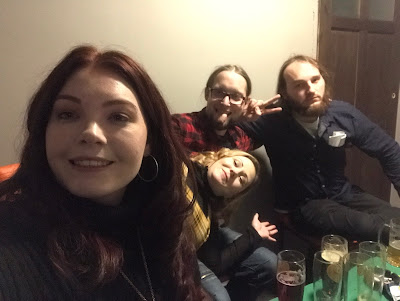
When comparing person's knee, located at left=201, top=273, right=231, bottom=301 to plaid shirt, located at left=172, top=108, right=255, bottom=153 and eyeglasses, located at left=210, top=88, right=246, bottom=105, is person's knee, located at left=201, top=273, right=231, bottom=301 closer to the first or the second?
plaid shirt, located at left=172, top=108, right=255, bottom=153

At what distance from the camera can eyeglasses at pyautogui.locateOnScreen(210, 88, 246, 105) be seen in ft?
5.89

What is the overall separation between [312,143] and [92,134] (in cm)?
152

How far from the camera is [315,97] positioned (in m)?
2.01

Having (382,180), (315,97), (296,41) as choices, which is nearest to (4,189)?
(315,97)

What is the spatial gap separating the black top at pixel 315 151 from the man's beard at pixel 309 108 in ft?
0.17

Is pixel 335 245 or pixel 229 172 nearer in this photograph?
pixel 335 245

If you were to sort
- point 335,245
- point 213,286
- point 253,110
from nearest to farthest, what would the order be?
point 335,245, point 213,286, point 253,110

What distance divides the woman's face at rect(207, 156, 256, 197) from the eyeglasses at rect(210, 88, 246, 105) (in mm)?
341

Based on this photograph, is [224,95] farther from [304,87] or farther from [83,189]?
[83,189]

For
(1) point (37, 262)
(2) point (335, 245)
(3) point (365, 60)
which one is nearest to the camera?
(1) point (37, 262)

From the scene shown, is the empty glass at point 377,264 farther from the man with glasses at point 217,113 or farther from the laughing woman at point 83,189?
the man with glasses at point 217,113

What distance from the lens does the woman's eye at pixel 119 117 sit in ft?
2.64

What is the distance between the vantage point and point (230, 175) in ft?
5.04

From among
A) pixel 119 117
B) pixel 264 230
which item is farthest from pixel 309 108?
pixel 119 117
